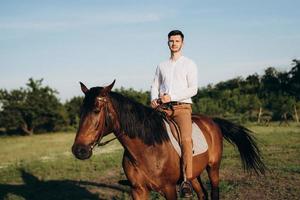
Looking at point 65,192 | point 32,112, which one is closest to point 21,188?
point 65,192

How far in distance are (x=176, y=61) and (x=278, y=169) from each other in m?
7.05

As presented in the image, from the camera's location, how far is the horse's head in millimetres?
4305

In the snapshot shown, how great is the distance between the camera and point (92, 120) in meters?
4.39

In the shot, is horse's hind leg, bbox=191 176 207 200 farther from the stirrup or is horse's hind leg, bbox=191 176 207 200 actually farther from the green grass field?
the green grass field

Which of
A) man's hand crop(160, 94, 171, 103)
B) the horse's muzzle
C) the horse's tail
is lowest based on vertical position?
the horse's tail

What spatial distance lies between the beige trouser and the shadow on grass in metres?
4.54

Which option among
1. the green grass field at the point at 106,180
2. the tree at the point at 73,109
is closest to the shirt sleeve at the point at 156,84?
the green grass field at the point at 106,180

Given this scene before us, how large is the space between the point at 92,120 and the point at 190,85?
6.00ft

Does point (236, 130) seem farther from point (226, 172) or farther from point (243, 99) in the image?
point (243, 99)

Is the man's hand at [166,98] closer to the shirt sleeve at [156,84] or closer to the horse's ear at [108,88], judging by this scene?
the shirt sleeve at [156,84]

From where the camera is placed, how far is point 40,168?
14.9 meters

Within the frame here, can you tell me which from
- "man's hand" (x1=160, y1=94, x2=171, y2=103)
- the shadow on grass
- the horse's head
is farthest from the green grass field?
the horse's head

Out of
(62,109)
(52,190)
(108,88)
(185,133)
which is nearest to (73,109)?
(62,109)

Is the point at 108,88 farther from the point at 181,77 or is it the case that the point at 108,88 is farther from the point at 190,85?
the point at 190,85
